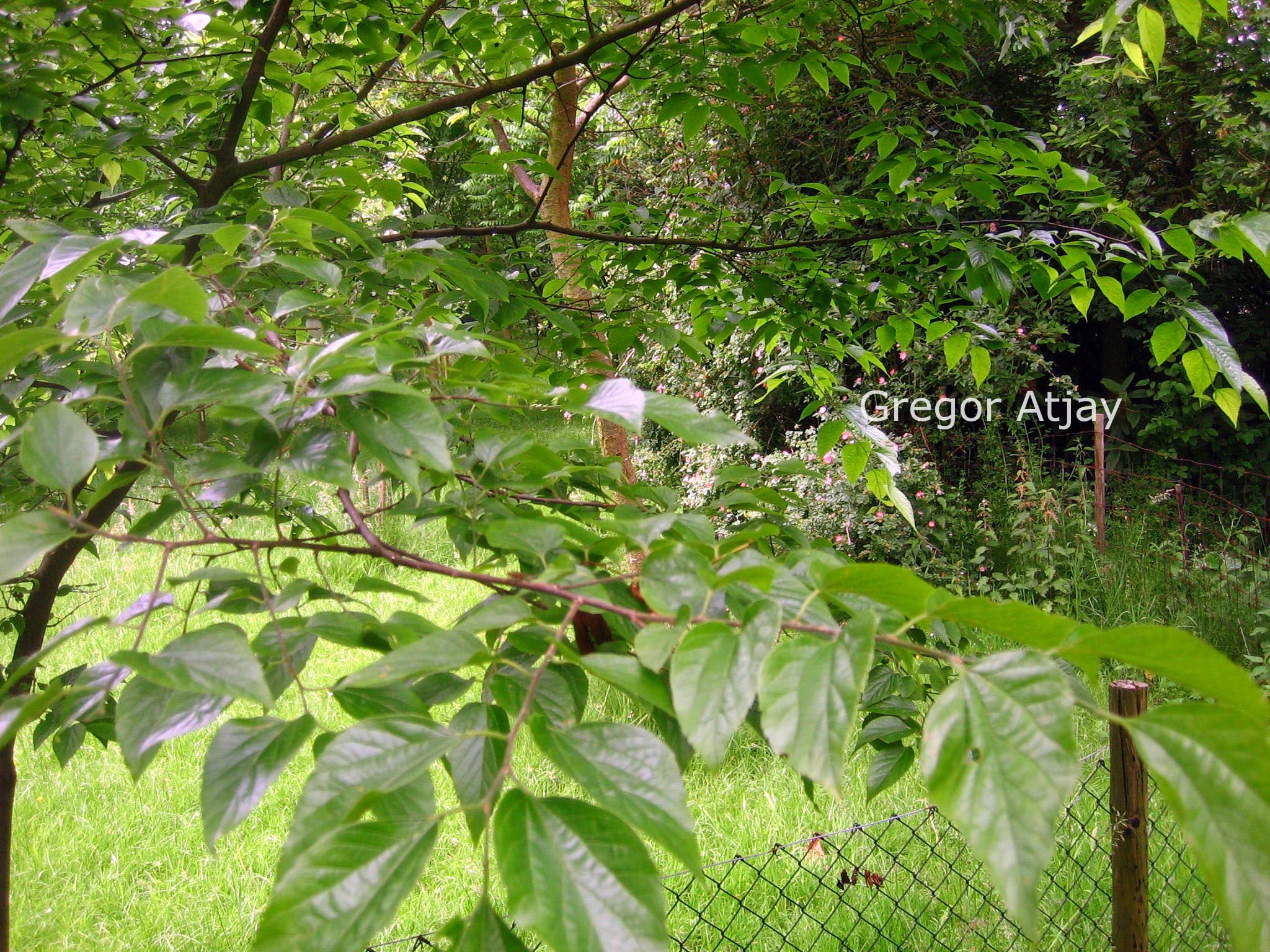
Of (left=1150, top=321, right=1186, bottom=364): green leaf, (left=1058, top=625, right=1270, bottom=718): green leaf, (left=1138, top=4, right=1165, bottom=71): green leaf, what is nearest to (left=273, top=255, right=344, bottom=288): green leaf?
(left=1058, top=625, right=1270, bottom=718): green leaf

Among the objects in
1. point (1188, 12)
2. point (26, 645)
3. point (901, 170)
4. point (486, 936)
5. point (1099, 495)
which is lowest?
point (1099, 495)

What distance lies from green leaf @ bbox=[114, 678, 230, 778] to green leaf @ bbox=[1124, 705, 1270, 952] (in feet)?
1.54

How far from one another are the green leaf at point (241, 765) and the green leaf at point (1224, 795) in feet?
1.37

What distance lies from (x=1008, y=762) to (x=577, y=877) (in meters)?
0.19

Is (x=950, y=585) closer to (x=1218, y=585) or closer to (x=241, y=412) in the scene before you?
(x=1218, y=585)

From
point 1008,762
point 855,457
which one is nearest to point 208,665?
point 1008,762

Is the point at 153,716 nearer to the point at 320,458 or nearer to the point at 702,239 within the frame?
the point at 320,458

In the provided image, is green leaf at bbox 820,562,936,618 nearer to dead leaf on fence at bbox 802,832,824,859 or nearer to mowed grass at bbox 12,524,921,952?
mowed grass at bbox 12,524,921,952

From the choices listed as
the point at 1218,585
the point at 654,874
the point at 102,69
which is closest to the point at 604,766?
the point at 654,874

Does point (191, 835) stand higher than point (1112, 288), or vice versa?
point (1112, 288)

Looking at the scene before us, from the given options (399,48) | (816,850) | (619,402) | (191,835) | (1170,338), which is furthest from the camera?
(191,835)

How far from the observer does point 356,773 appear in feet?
1.33

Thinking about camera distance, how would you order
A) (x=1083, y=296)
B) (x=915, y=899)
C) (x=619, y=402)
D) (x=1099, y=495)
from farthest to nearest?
(x=1099, y=495) < (x=915, y=899) < (x=1083, y=296) < (x=619, y=402)

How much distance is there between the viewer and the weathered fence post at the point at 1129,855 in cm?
170
